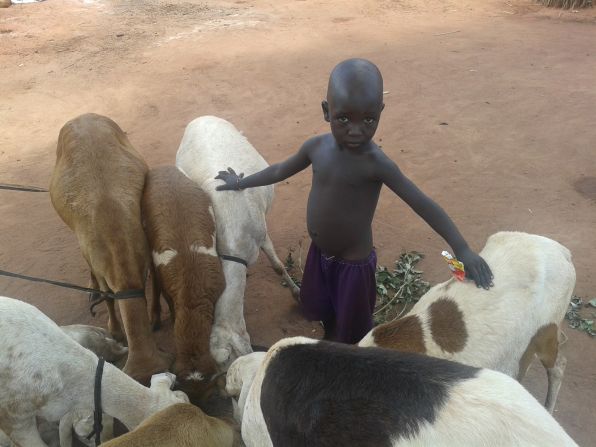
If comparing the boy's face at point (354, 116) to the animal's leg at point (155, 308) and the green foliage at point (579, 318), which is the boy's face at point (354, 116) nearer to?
the animal's leg at point (155, 308)

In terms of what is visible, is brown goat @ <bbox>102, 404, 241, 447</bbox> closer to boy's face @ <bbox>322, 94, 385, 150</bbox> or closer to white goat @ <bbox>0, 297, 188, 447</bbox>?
white goat @ <bbox>0, 297, 188, 447</bbox>

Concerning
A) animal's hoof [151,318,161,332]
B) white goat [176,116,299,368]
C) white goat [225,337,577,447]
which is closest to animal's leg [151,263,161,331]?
animal's hoof [151,318,161,332]

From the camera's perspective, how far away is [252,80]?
984 centimetres

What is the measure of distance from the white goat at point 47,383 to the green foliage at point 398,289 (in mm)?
2157

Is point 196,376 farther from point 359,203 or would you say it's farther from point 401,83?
point 401,83

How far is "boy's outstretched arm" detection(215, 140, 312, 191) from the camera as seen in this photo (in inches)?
144

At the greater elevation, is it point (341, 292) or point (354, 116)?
point (354, 116)

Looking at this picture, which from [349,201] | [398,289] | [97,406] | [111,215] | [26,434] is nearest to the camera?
[97,406]

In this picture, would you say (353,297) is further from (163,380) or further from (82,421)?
(82,421)

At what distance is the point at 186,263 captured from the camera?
13.0 feet

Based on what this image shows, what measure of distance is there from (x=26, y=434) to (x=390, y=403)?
2.50 m

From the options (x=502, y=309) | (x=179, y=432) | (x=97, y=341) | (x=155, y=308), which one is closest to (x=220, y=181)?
(x=155, y=308)

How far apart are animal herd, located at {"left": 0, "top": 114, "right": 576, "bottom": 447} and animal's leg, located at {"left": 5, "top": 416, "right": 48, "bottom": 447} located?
0.5 inches

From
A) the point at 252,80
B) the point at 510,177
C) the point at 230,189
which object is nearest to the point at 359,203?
the point at 230,189
